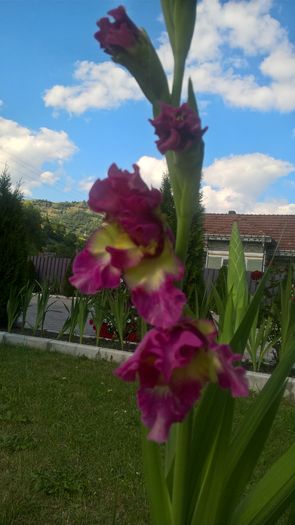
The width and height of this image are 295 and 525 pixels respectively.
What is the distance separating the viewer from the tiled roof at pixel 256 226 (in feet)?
67.0

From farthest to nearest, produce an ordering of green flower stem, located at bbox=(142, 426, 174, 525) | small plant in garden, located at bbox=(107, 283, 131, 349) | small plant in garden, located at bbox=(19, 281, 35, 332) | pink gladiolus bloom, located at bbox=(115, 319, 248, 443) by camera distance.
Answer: small plant in garden, located at bbox=(19, 281, 35, 332), small plant in garden, located at bbox=(107, 283, 131, 349), green flower stem, located at bbox=(142, 426, 174, 525), pink gladiolus bloom, located at bbox=(115, 319, 248, 443)

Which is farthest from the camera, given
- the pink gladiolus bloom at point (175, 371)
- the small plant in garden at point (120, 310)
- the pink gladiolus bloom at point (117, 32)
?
the small plant in garden at point (120, 310)

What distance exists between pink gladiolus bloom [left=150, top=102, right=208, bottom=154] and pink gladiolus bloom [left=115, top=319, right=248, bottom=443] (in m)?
0.24

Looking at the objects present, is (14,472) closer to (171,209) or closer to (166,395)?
(166,395)

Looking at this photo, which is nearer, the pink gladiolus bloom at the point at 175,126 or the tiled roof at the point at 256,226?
the pink gladiolus bloom at the point at 175,126

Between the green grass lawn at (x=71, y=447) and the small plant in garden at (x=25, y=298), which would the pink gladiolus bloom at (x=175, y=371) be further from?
the small plant in garden at (x=25, y=298)

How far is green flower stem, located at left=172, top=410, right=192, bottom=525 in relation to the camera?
2.44 feet

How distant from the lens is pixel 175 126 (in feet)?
2.02

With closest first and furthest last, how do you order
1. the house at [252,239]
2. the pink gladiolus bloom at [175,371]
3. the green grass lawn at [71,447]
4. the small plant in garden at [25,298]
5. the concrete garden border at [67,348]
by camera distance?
the pink gladiolus bloom at [175,371] → the green grass lawn at [71,447] → the concrete garden border at [67,348] → the small plant in garden at [25,298] → the house at [252,239]

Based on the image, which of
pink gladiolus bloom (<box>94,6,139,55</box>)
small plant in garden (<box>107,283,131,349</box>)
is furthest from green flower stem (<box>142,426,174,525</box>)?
small plant in garden (<box>107,283,131,349</box>)

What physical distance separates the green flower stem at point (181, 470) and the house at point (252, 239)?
18276 mm

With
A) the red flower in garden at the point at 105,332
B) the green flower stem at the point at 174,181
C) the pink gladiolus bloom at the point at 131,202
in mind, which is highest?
the green flower stem at the point at 174,181

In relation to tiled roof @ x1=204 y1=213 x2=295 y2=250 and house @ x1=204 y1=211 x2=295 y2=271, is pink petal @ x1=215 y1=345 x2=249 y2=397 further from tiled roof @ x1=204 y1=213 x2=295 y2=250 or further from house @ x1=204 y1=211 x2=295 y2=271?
tiled roof @ x1=204 y1=213 x2=295 y2=250

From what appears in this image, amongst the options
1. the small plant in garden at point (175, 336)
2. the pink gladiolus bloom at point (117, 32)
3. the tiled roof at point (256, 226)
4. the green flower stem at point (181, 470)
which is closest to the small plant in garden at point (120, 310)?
the small plant in garden at point (175, 336)
